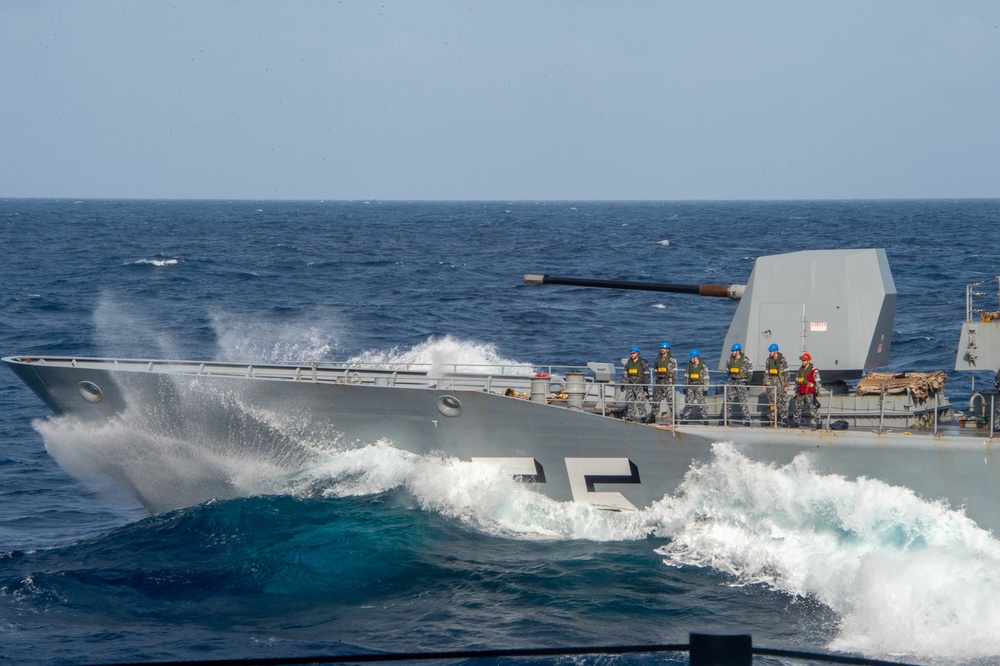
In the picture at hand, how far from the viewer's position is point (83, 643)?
1533 centimetres

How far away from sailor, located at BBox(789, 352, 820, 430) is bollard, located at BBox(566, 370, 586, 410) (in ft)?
11.8

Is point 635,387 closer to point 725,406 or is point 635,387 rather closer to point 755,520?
point 725,406

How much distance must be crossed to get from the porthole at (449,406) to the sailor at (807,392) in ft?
18.8

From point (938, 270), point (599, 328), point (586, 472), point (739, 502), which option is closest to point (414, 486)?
point (586, 472)

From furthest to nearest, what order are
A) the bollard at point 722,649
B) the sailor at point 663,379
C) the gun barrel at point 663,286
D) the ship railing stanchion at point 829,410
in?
the gun barrel at point 663,286 → the sailor at point 663,379 → the ship railing stanchion at point 829,410 → the bollard at point 722,649

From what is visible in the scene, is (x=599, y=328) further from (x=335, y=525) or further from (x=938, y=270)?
(x=938, y=270)

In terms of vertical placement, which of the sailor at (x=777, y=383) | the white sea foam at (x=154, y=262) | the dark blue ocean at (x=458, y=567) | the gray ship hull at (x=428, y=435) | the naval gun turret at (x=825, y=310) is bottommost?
the dark blue ocean at (x=458, y=567)

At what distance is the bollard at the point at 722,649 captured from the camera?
405 cm

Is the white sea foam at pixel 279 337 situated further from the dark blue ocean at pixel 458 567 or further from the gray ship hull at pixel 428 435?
the gray ship hull at pixel 428 435

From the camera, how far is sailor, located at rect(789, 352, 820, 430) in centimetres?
1817

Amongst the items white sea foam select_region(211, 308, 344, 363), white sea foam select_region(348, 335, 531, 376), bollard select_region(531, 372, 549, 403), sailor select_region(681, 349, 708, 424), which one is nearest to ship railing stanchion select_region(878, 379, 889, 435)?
sailor select_region(681, 349, 708, 424)

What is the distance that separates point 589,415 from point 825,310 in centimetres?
494

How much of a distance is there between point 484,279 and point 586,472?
43.9 m

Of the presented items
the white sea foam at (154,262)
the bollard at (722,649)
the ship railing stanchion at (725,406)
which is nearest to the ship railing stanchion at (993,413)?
the ship railing stanchion at (725,406)
